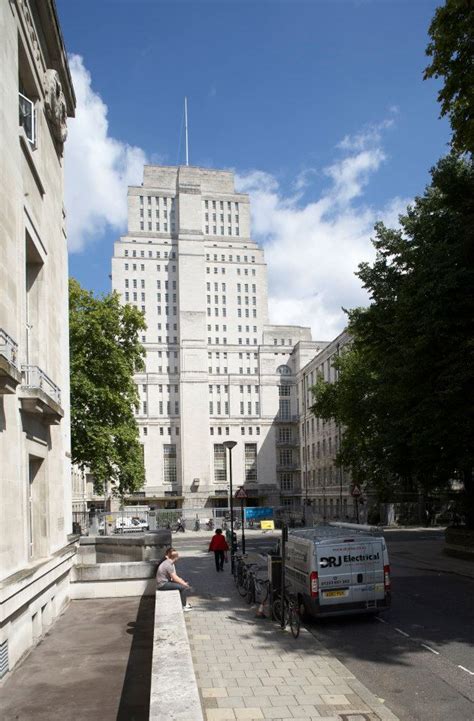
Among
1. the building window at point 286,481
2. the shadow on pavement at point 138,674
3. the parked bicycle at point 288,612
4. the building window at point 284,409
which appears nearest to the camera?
the shadow on pavement at point 138,674

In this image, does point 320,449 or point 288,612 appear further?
point 320,449

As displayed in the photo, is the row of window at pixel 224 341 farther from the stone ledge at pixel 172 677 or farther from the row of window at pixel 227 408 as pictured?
the stone ledge at pixel 172 677

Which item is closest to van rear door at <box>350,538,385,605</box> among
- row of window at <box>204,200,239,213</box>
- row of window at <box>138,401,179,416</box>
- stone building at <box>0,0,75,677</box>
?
stone building at <box>0,0,75,677</box>

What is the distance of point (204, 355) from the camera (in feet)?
323

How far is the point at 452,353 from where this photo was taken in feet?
69.5

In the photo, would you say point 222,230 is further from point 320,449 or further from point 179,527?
point 179,527

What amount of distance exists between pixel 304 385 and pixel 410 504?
4429 cm

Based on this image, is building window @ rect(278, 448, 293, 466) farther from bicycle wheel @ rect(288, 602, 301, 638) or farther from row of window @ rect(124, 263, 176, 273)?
bicycle wheel @ rect(288, 602, 301, 638)

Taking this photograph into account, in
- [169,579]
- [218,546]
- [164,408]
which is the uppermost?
[164,408]

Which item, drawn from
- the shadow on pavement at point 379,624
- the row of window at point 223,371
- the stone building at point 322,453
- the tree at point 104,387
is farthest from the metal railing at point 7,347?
the row of window at point 223,371

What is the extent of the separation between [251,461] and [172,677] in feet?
306

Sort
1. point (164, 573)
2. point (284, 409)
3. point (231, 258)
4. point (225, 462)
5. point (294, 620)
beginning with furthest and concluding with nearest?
point (231, 258) → point (284, 409) → point (225, 462) → point (164, 573) → point (294, 620)

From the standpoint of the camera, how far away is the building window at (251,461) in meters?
98.0

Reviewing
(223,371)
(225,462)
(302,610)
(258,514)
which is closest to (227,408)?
(223,371)
